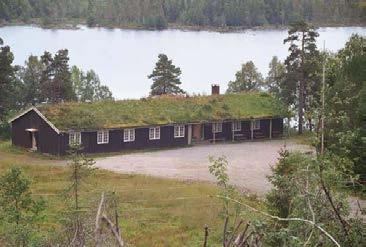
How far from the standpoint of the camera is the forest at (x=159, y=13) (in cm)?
13625

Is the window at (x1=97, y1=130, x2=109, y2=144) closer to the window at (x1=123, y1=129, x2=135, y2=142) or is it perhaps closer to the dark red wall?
the dark red wall

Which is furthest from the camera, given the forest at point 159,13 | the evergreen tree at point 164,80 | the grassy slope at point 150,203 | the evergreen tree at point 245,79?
the forest at point 159,13

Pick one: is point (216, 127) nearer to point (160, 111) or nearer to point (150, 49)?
point (160, 111)

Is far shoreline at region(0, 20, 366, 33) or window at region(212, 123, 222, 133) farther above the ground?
far shoreline at region(0, 20, 366, 33)

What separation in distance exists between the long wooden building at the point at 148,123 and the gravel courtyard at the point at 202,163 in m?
1.50

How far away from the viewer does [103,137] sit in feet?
121

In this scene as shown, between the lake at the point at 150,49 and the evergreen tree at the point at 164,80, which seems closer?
the evergreen tree at the point at 164,80

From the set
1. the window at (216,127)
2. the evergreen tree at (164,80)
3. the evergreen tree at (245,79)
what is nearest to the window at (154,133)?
the window at (216,127)

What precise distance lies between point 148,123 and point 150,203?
14.3 meters

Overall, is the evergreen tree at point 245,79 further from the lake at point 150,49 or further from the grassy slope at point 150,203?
the grassy slope at point 150,203

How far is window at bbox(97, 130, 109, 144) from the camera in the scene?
36.8 m

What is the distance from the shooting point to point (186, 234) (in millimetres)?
19891

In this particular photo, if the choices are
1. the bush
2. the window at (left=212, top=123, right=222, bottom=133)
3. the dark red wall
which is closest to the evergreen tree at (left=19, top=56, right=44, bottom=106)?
the bush

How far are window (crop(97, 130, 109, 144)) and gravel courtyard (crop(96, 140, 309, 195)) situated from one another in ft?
5.76
